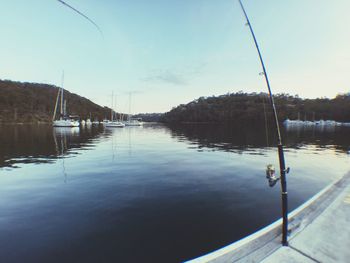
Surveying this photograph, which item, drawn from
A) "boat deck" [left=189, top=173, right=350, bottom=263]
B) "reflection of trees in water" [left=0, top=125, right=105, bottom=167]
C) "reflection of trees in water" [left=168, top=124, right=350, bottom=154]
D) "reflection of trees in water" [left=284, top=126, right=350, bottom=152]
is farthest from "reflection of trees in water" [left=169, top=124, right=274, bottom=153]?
"reflection of trees in water" [left=0, top=125, right=105, bottom=167]

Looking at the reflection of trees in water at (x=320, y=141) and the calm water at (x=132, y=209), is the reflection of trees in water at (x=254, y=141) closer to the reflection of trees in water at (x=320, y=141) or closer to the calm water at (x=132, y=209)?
the reflection of trees in water at (x=320, y=141)

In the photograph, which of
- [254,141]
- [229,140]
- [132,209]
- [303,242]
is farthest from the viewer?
[229,140]

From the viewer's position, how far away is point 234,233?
676 centimetres

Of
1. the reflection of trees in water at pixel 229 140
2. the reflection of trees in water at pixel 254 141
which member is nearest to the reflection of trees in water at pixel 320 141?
the reflection of trees in water at pixel 254 141

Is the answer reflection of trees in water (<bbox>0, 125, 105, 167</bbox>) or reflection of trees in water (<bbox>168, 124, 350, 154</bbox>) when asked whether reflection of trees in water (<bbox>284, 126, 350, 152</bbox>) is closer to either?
reflection of trees in water (<bbox>168, 124, 350, 154</bbox>)

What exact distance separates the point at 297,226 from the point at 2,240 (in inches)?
334

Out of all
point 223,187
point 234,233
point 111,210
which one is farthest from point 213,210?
point 111,210

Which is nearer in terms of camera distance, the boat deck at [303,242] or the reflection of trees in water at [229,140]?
the boat deck at [303,242]

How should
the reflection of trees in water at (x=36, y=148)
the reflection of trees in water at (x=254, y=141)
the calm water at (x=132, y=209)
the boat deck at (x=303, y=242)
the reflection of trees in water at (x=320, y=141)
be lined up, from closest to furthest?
the boat deck at (x=303, y=242), the calm water at (x=132, y=209), the reflection of trees in water at (x=36, y=148), the reflection of trees in water at (x=254, y=141), the reflection of trees in water at (x=320, y=141)

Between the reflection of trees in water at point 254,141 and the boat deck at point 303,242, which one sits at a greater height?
the boat deck at point 303,242

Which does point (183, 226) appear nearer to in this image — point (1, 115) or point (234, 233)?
point (234, 233)

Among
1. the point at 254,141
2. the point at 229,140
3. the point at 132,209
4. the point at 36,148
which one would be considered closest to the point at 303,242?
the point at 132,209

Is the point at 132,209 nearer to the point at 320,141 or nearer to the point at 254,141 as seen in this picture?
the point at 254,141

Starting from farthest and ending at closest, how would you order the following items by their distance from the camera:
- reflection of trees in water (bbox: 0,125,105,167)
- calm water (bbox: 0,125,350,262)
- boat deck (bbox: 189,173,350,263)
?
reflection of trees in water (bbox: 0,125,105,167) < calm water (bbox: 0,125,350,262) < boat deck (bbox: 189,173,350,263)
